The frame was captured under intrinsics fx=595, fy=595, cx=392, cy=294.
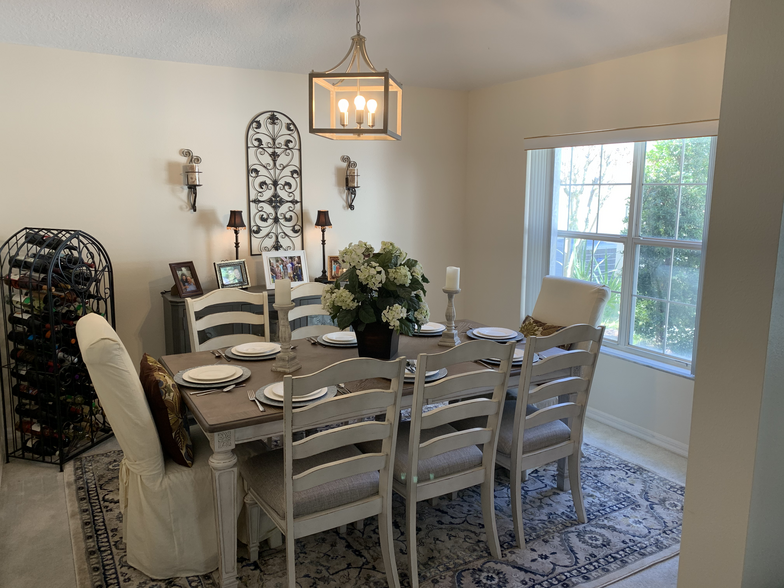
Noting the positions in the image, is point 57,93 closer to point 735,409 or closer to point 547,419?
point 547,419

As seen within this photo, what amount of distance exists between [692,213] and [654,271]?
1.42 feet

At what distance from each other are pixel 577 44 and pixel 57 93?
3.09m

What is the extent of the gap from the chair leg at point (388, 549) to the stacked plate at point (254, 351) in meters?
0.96

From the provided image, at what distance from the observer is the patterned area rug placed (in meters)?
2.37

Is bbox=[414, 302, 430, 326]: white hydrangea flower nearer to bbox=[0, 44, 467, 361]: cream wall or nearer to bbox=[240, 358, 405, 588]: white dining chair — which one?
bbox=[240, 358, 405, 588]: white dining chair

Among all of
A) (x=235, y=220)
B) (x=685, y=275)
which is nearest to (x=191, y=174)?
(x=235, y=220)

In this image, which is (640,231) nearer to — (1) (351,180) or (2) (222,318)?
(1) (351,180)

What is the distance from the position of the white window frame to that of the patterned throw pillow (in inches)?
112

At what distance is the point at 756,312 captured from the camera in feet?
4.80

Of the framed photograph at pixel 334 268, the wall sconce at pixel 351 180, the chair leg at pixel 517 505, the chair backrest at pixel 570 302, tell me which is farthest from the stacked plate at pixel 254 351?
the wall sconce at pixel 351 180

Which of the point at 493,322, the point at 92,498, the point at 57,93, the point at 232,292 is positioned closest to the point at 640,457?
the point at 493,322

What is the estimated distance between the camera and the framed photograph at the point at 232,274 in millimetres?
3934

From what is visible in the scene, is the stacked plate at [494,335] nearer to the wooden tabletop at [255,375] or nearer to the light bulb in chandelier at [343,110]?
the wooden tabletop at [255,375]

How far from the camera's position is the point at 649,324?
3.87 meters
